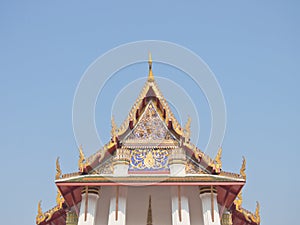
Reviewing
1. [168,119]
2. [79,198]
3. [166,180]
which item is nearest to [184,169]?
[166,180]

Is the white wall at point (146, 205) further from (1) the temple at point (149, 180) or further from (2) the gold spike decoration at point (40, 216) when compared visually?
(2) the gold spike decoration at point (40, 216)

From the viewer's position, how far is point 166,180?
30.7 ft

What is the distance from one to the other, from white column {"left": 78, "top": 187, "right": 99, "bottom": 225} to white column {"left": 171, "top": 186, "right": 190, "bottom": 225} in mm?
1778

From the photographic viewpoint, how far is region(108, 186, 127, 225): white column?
905 centimetres

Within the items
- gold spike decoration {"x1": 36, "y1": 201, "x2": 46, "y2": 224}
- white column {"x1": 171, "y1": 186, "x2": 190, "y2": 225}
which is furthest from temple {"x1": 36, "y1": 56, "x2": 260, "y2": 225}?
gold spike decoration {"x1": 36, "y1": 201, "x2": 46, "y2": 224}

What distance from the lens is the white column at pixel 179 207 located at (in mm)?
9055

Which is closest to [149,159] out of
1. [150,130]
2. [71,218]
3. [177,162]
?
[177,162]

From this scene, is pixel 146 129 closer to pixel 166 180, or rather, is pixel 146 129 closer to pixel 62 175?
pixel 166 180

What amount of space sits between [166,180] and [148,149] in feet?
3.62

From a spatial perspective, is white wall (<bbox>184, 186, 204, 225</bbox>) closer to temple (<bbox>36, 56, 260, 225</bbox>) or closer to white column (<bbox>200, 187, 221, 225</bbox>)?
temple (<bbox>36, 56, 260, 225</bbox>)

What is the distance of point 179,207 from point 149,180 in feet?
2.92

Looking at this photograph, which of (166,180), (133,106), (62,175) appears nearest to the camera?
(166,180)

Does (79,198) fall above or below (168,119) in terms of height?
below

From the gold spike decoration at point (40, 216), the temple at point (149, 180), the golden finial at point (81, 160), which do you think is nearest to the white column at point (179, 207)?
the temple at point (149, 180)
